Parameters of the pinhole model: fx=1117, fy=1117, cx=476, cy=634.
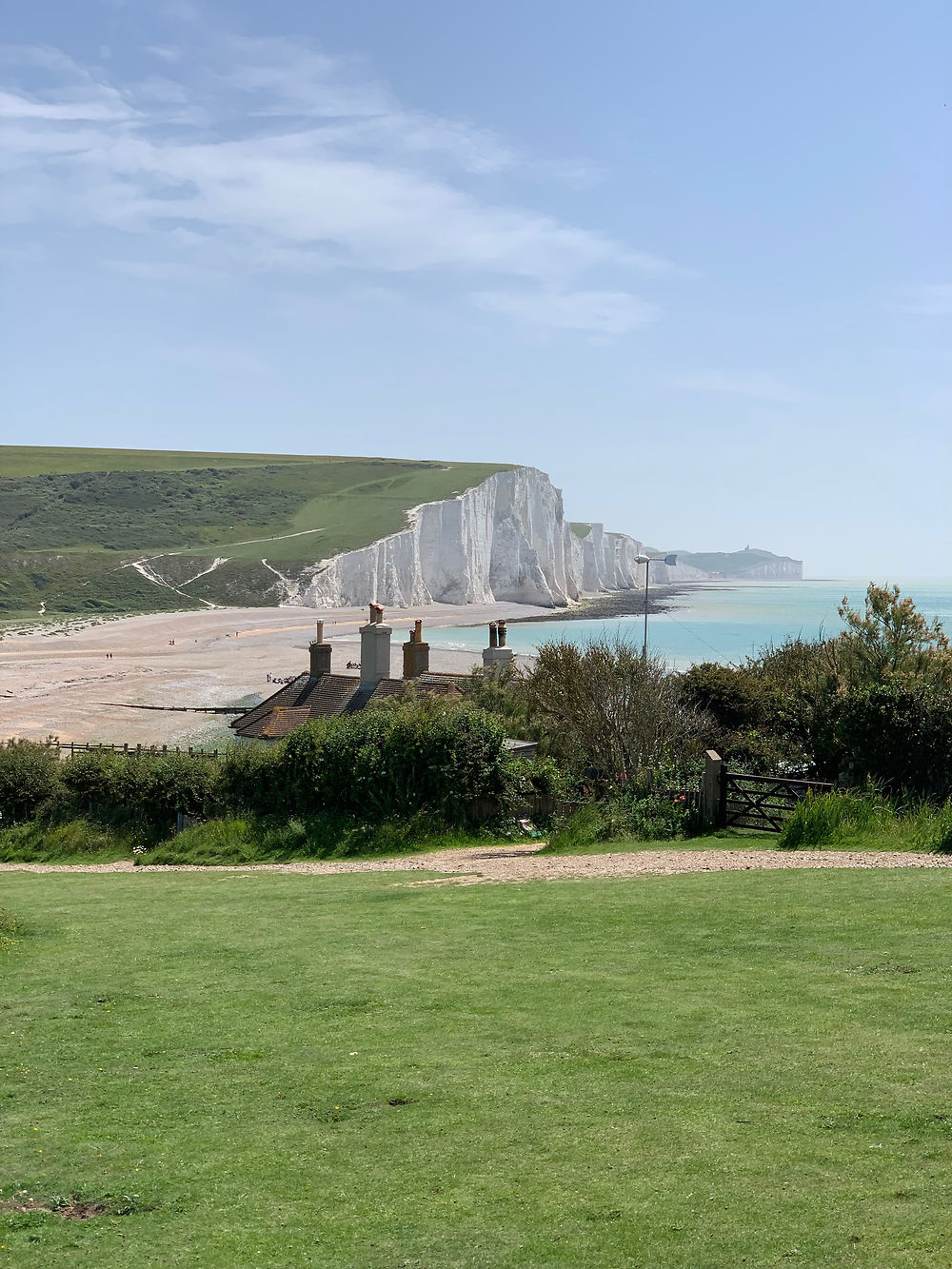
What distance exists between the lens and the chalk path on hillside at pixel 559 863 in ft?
49.1

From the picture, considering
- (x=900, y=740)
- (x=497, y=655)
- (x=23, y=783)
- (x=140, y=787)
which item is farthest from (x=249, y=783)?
(x=900, y=740)

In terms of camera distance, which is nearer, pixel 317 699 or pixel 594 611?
pixel 317 699

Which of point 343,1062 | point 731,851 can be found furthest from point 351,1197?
point 731,851

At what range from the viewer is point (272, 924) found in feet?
42.7

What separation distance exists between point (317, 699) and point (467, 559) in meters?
123

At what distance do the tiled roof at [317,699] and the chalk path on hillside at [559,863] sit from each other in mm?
7020

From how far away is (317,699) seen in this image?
31.5m

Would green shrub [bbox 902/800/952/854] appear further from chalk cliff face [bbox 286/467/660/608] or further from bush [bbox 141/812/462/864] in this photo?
chalk cliff face [bbox 286/467/660/608]

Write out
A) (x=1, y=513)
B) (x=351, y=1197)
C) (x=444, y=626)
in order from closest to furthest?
(x=351, y=1197) → (x=444, y=626) → (x=1, y=513)

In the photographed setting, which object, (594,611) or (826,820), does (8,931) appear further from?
(594,611)

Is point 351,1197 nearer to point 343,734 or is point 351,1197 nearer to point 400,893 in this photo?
point 400,893

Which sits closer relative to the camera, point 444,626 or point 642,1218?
point 642,1218

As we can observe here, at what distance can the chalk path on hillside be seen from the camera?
15.0 m

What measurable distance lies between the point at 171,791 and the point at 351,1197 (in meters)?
19.3
